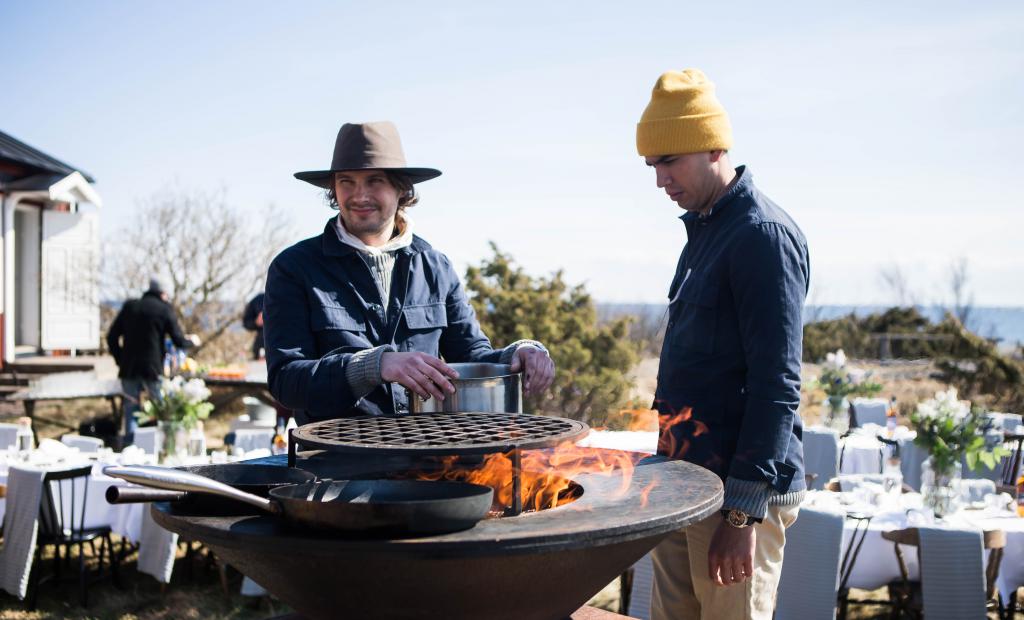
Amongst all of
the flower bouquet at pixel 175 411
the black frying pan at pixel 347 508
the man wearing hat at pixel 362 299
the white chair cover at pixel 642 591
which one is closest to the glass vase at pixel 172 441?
the flower bouquet at pixel 175 411

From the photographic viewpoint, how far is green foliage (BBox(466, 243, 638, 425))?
35.1 feet

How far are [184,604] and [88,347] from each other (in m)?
13.0

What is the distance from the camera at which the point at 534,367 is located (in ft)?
8.39

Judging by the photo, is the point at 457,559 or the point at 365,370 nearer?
the point at 457,559

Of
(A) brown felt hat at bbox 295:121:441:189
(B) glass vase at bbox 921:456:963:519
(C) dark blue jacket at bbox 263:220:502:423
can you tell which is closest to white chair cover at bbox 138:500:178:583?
(C) dark blue jacket at bbox 263:220:502:423

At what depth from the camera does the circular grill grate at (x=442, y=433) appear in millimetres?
1778

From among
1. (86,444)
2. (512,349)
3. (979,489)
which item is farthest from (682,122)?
(86,444)

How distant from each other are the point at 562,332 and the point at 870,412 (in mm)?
3669

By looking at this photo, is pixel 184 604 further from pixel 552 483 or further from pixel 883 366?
pixel 883 366

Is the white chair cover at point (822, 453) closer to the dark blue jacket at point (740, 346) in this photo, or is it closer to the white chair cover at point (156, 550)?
the white chair cover at point (156, 550)

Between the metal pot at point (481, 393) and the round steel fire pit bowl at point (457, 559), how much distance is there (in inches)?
23.6

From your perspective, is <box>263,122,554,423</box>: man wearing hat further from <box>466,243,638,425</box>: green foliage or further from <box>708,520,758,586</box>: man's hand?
<box>466,243,638,425</box>: green foliage

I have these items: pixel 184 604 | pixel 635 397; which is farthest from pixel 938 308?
pixel 184 604

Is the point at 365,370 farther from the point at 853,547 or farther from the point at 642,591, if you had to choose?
the point at 853,547
